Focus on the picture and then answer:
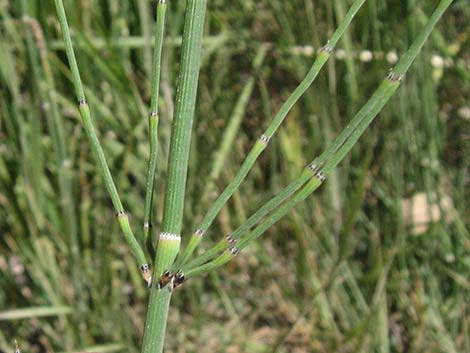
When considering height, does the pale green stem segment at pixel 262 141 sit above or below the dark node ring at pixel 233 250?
above

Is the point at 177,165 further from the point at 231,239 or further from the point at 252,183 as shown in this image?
the point at 252,183

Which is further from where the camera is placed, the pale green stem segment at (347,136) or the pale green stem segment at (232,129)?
the pale green stem segment at (232,129)

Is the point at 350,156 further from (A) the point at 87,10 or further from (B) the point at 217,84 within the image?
(A) the point at 87,10

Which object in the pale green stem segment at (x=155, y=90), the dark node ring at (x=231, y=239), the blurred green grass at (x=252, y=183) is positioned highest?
the blurred green grass at (x=252, y=183)

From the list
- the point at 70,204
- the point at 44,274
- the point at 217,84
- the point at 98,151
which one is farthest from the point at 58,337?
the point at 98,151

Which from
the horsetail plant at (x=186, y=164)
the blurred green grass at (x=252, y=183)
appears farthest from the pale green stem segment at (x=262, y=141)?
the blurred green grass at (x=252, y=183)

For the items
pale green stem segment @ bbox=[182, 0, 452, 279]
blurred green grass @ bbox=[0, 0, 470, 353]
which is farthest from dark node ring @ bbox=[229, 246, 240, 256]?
blurred green grass @ bbox=[0, 0, 470, 353]

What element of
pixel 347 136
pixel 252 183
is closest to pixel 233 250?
pixel 347 136

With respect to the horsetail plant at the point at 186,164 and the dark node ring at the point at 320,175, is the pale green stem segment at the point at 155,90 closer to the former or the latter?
the horsetail plant at the point at 186,164
